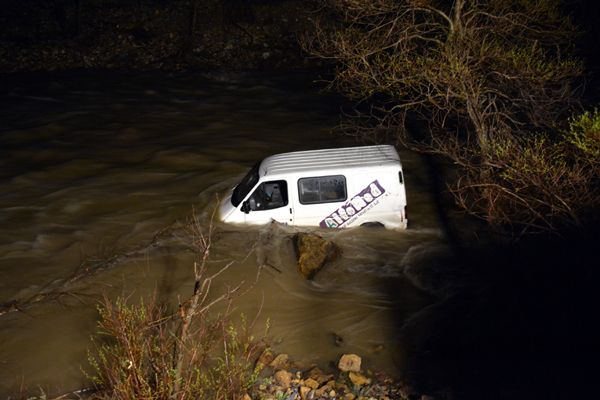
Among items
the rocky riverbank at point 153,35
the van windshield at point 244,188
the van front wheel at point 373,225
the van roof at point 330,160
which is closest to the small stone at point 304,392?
the van front wheel at point 373,225

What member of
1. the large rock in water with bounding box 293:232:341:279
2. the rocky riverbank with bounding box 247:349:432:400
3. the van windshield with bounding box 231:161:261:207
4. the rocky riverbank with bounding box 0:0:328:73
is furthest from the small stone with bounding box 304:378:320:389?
the rocky riverbank with bounding box 0:0:328:73

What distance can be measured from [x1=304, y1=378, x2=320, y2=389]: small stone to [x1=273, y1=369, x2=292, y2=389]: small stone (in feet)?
0.70

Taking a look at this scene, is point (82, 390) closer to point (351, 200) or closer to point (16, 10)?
point (351, 200)

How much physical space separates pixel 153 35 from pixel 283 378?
21.9 meters

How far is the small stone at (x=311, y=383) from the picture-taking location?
682 cm

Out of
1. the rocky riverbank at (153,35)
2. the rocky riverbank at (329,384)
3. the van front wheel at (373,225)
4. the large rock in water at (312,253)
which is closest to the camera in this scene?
the rocky riverbank at (329,384)

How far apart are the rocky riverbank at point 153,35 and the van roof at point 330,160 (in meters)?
14.2

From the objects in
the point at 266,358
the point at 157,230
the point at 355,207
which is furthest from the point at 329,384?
the point at 157,230

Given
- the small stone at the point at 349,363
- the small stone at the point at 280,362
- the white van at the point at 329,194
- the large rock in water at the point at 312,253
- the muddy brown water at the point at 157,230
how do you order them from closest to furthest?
the small stone at the point at 349,363 → the small stone at the point at 280,362 → the muddy brown water at the point at 157,230 → the large rock in water at the point at 312,253 → the white van at the point at 329,194

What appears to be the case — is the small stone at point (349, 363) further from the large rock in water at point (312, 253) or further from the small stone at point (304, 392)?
the large rock in water at point (312, 253)

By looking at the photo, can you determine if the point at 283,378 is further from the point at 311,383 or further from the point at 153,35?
the point at 153,35

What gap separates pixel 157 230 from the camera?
1120 centimetres

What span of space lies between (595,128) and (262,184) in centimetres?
510

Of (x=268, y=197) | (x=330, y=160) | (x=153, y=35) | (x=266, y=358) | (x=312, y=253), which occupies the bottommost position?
(x=266, y=358)
